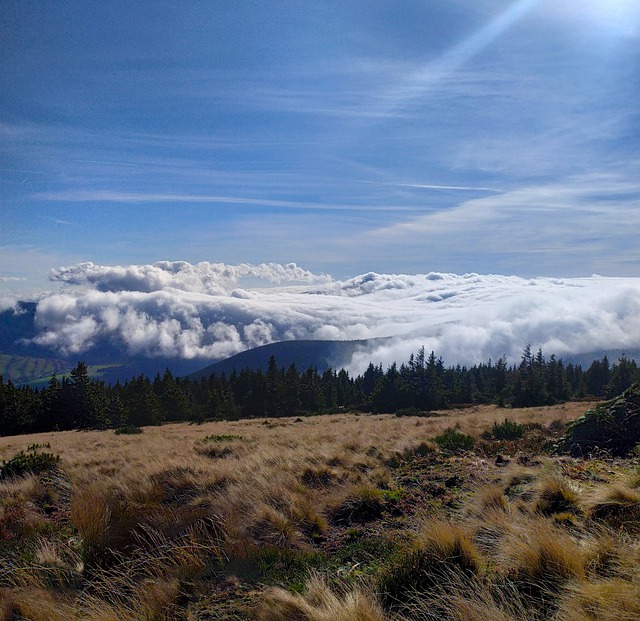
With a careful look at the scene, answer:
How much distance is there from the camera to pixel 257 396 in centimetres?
7944

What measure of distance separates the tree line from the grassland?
124 ft

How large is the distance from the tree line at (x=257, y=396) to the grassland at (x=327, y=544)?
124 ft

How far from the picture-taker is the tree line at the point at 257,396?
58.0 metres

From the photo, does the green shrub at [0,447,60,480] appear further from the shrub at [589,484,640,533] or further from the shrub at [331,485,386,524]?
the shrub at [589,484,640,533]

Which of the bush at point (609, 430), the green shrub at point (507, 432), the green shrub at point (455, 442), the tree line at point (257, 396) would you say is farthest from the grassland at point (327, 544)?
the tree line at point (257, 396)

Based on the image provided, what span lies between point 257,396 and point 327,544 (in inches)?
2972

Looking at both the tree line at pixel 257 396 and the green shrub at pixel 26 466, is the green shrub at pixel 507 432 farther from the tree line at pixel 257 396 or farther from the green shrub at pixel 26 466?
the tree line at pixel 257 396

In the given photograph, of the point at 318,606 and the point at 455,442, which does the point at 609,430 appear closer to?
the point at 455,442

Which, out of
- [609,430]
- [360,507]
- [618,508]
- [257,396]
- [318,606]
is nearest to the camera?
[318,606]

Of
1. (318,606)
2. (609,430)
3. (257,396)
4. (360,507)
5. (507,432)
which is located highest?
(609,430)

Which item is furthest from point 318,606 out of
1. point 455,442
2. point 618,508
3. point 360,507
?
point 455,442

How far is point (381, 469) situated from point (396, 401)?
5842 centimetres

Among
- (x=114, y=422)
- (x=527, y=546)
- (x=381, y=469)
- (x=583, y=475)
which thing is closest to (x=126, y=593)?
(x=527, y=546)

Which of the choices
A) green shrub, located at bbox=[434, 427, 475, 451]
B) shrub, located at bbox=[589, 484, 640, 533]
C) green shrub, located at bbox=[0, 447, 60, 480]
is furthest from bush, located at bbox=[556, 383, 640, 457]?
green shrub, located at bbox=[0, 447, 60, 480]
